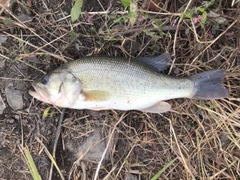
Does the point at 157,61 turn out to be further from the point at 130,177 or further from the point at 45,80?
the point at 130,177

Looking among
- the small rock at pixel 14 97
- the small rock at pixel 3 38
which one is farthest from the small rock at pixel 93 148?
the small rock at pixel 3 38

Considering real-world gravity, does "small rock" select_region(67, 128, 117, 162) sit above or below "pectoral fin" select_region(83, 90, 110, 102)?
below

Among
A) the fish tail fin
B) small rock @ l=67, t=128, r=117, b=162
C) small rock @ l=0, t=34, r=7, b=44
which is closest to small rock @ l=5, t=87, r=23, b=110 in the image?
small rock @ l=0, t=34, r=7, b=44

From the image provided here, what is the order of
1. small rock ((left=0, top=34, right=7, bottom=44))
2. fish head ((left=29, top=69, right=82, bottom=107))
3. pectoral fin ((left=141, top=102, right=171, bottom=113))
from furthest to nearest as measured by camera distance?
1. small rock ((left=0, top=34, right=7, bottom=44))
2. pectoral fin ((left=141, top=102, right=171, bottom=113))
3. fish head ((left=29, top=69, right=82, bottom=107))

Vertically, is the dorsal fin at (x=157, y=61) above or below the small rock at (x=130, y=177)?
above

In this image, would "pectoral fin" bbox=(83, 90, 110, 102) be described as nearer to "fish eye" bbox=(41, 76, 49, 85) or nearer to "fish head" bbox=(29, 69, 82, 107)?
"fish head" bbox=(29, 69, 82, 107)

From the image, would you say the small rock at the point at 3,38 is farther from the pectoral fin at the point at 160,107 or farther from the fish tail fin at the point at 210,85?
the fish tail fin at the point at 210,85
